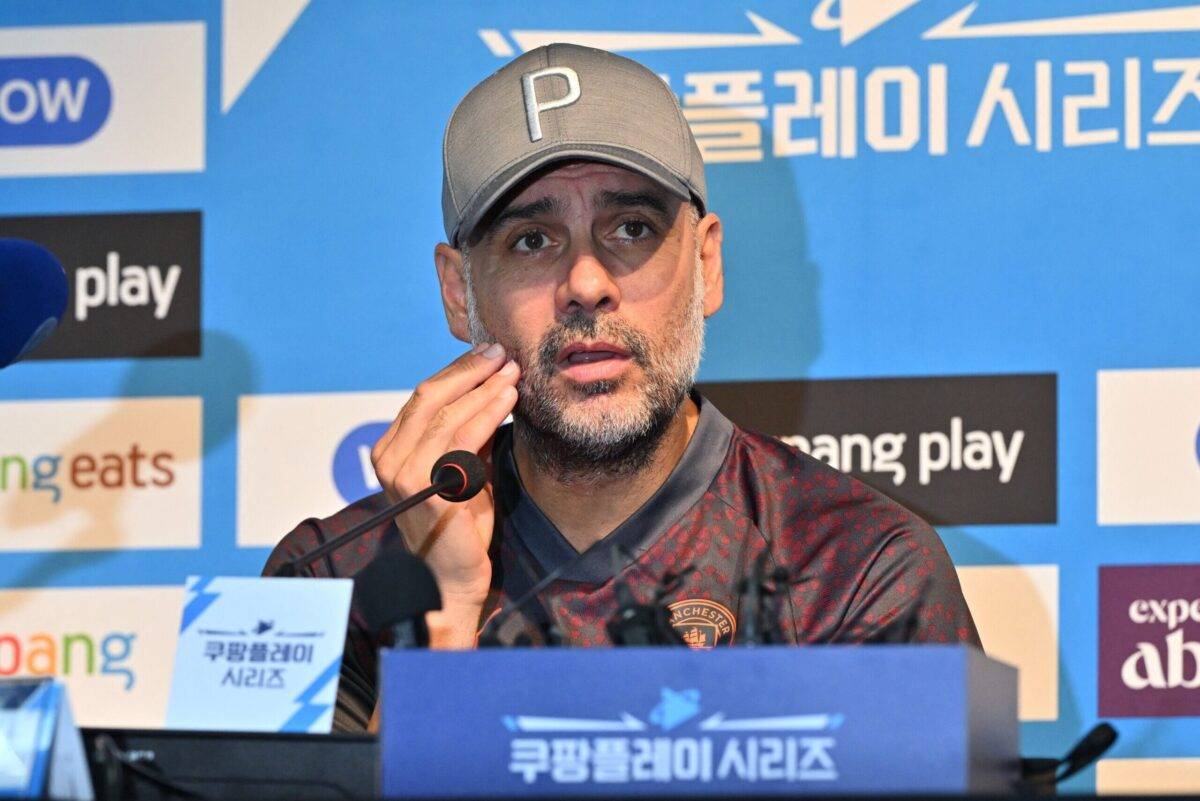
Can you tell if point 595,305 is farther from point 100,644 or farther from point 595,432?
point 100,644

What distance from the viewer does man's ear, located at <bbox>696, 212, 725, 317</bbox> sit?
6.76 ft

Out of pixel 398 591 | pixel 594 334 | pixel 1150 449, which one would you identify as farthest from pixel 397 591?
pixel 1150 449

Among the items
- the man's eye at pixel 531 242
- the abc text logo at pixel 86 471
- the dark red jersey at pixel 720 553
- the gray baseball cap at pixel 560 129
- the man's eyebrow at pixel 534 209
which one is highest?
the gray baseball cap at pixel 560 129

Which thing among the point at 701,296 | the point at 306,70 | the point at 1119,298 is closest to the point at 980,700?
the point at 701,296

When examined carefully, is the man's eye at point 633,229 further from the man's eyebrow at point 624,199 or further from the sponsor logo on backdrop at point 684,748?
the sponsor logo on backdrop at point 684,748

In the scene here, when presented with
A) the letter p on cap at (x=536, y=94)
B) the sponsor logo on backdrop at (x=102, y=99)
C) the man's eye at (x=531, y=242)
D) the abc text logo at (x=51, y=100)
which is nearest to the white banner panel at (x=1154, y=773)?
the man's eye at (x=531, y=242)

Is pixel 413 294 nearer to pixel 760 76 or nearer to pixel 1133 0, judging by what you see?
pixel 760 76

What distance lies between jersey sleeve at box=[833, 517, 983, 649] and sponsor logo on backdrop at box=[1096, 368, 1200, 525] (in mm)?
478

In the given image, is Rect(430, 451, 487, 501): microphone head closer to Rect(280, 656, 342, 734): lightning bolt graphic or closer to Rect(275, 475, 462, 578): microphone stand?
Rect(275, 475, 462, 578): microphone stand

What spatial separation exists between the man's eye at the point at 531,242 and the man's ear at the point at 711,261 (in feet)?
0.74

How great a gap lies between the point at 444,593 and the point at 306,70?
1.00 meters

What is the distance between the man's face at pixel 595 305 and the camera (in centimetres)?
191

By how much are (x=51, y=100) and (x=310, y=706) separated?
1.61 meters

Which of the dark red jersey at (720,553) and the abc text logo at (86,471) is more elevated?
the abc text logo at (86,471)
